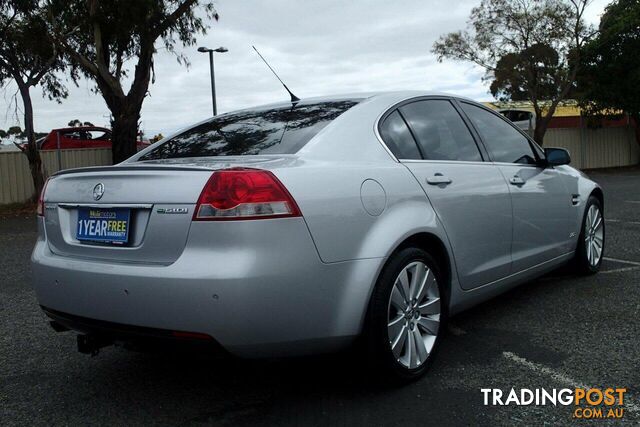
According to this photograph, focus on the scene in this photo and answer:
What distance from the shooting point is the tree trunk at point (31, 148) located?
15117 mm

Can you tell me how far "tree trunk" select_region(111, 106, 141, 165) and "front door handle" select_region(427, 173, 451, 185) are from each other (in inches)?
529

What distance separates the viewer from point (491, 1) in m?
25.0

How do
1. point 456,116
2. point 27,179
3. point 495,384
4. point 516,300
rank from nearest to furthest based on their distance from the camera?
point 495,384 < point 456,116 < point 516,300 < point 27,179

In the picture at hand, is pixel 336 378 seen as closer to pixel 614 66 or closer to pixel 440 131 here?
pixel 440 131

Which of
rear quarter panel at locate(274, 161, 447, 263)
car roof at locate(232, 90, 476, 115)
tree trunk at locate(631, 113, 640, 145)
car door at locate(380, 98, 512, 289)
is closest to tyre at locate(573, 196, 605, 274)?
car door at locate(380, 98, 512, 289)

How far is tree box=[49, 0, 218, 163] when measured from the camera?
1483 cm

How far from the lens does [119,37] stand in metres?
15.5

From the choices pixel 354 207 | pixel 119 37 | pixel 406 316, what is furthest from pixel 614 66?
pixel 354 207

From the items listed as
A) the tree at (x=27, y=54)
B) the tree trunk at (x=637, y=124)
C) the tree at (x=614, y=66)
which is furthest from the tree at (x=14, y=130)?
the tree trunk at (x=637, y=124)

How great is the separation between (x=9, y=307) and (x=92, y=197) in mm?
2726

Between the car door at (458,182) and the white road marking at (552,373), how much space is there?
0.46m

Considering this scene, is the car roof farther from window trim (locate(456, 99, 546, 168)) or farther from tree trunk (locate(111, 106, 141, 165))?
tree trunk (locate(111, 106, 141, 165))

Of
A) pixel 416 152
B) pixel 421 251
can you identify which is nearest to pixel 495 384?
pixel 421 251

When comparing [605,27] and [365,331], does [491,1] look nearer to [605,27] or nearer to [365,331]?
[605,27]
